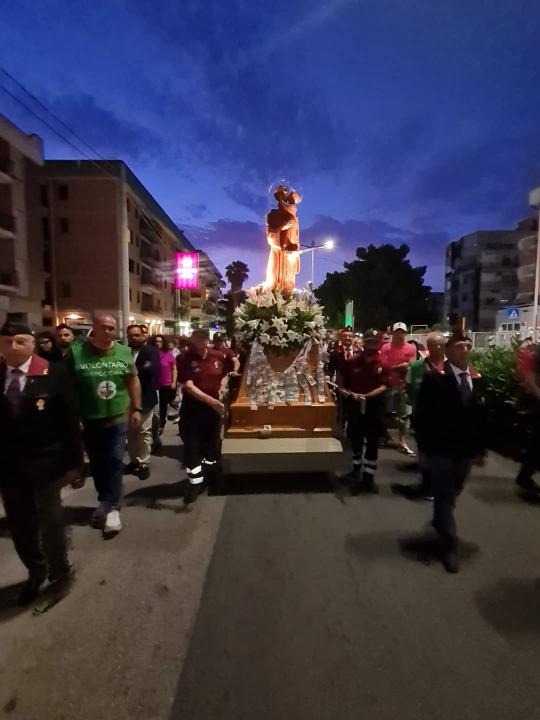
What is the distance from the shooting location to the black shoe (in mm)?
5141

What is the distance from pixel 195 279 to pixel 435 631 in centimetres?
2984

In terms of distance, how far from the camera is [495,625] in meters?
2.79

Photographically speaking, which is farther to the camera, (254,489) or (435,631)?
(254,489)

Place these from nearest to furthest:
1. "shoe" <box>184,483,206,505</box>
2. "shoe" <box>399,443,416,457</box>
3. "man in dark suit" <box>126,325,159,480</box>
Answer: "shoe" <box>184,483,206,505</box> → "man in dark suit" <box>126,325,159,480</box> → "shoe" <box>399,443,416,457</box>

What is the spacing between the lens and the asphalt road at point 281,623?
88.5 inches

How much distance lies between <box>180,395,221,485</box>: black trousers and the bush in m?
4.24

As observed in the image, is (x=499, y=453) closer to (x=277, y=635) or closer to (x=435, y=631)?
(x=435, y=631)

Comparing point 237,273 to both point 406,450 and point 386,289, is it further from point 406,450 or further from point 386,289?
point 406,450

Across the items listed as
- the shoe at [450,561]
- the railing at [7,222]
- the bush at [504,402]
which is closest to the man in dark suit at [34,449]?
the shoe at [450,561]

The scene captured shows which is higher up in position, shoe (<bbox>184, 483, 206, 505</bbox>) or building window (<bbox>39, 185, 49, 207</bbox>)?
building window (<bbox>39, 185, 49, 207</bbox>)

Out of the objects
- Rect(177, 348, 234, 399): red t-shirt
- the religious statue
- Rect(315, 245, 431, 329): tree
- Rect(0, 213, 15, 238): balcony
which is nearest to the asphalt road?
Rect(177, 348, 234, 399): red t-shirt

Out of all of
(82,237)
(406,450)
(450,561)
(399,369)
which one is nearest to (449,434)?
(450,561)

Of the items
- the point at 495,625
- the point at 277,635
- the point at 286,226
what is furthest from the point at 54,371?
the point at 286,226

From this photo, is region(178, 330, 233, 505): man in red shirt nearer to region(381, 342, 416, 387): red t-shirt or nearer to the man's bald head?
the man's bald head
